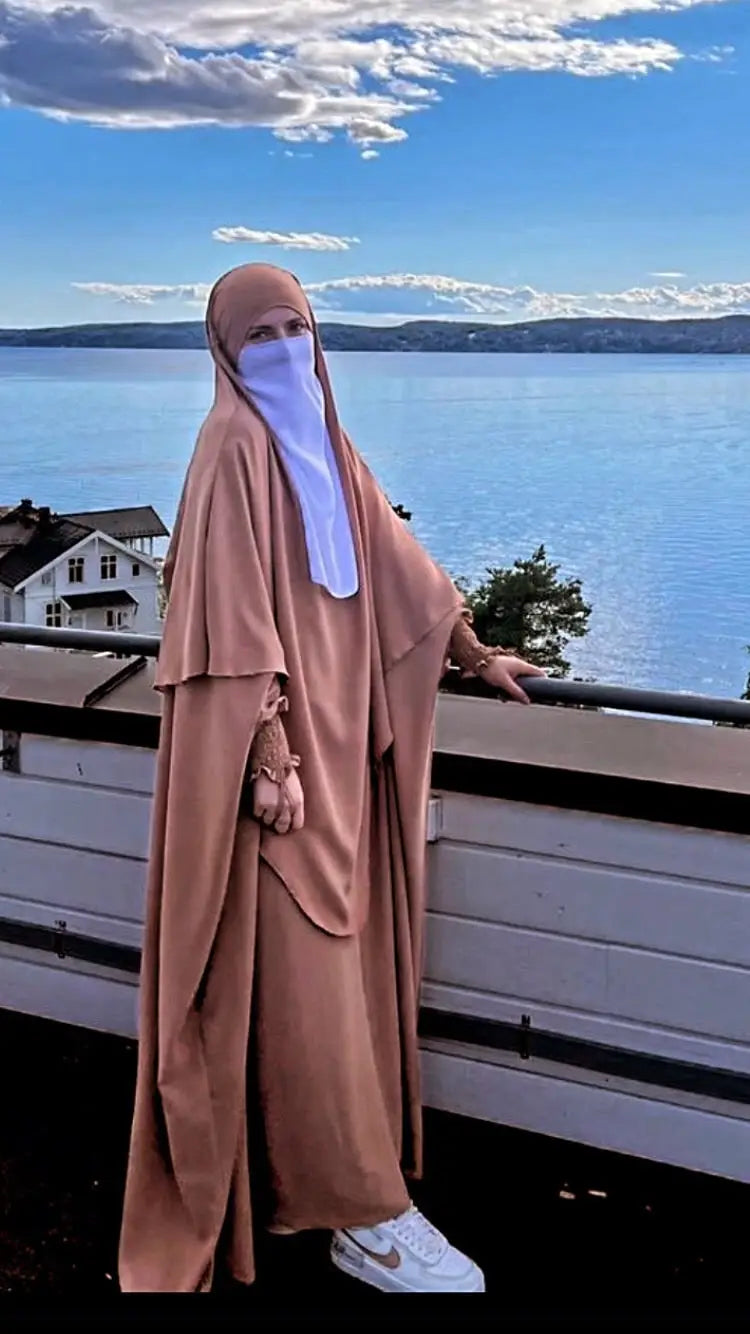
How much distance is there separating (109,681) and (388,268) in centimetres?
152

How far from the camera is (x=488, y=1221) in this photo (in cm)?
179

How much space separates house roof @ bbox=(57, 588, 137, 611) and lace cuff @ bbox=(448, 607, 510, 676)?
607mm

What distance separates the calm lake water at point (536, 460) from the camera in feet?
6.85

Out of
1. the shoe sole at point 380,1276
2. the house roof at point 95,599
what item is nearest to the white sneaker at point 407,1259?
the shoe sole at point 380,1276

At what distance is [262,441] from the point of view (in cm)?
140

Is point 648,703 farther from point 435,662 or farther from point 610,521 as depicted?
point 610,521

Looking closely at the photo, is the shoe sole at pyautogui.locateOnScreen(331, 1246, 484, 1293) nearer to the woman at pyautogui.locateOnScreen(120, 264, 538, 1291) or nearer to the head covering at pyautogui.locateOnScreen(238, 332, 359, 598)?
the woman at pyautogui.locateOnScreen(120, 264, 538, 1291)

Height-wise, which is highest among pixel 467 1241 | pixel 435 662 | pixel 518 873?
pixel 435 662

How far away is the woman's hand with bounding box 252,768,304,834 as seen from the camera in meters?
1.39

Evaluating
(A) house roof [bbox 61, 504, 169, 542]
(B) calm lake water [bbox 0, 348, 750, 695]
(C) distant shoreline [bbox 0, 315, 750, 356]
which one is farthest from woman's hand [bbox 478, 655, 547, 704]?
(C) distant shoreline [bbox 0, 315, 750, 356]

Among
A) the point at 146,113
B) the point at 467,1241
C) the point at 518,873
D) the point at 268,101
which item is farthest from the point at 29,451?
the point at 467,1241

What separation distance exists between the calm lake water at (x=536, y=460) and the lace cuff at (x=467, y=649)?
13 cm

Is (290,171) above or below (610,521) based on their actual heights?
above

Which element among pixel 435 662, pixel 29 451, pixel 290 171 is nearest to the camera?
pixel 435 662
